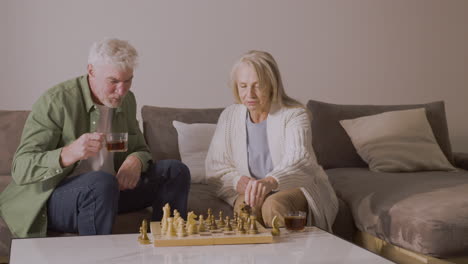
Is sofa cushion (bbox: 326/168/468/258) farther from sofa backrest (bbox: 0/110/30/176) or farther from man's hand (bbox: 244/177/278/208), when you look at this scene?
sofa backrest (bbox: 0/110/30/176)

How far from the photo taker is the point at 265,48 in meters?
4.07

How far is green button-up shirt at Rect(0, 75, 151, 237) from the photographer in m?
2.32

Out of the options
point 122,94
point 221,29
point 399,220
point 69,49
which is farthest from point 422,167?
point 69,49

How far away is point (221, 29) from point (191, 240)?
220 cm

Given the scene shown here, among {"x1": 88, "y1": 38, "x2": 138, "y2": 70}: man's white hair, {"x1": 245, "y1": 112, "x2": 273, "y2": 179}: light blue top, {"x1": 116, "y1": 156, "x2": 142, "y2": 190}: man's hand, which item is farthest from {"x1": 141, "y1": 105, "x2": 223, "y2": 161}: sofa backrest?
{"x1": 88, "y1": 38, "x2": 138, "y2": 70}: man's white hair

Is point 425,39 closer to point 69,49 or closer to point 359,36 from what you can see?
point 359,36

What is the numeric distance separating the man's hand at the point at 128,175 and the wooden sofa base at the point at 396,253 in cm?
90

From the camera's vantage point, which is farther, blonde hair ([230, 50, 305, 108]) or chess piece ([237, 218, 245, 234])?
blonde hair ([230, 50, 305, 108])

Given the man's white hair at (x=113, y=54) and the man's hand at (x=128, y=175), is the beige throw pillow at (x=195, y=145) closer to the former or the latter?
the man's hand at (x=128, y=175)

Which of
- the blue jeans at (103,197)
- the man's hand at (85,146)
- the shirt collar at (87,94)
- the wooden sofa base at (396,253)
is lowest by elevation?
the wooden sofa base at (396,253)

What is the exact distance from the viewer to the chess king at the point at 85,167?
2293 millimetres

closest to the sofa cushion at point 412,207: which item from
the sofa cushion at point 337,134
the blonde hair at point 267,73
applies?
the sofa cushion at point 337,134

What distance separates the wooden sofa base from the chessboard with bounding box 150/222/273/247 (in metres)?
0.43

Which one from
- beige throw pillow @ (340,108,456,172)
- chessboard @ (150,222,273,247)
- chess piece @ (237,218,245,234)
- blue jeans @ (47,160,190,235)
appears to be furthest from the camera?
beige throw pillow @ (340,108,456,172)
